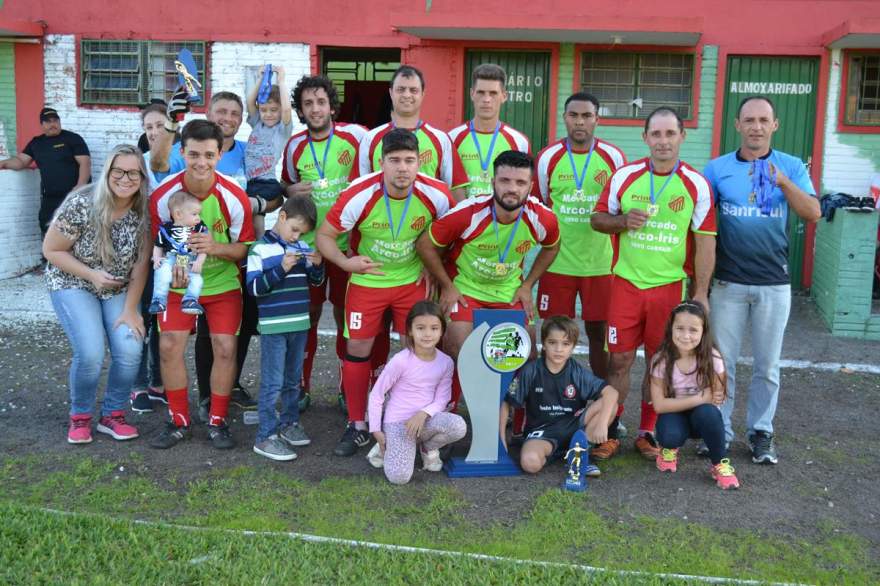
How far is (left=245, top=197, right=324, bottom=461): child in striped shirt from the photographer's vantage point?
537 centimetres

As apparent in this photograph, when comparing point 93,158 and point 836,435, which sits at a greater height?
point 93,158

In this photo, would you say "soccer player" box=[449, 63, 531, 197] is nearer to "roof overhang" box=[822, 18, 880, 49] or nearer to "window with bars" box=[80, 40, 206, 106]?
"roof overhang" box=[822, 18, 880, 49]

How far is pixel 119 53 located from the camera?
39.4 ft

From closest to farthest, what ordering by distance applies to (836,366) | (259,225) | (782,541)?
1. (782,541)
2. (259,225)
3. (836,366)

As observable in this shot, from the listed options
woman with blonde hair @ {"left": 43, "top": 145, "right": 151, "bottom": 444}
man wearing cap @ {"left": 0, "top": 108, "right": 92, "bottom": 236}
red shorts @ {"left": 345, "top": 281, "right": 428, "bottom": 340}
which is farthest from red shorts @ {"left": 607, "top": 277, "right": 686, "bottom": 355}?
man wearing cap @ {"left": 0, "top": 108, "right": 92, "bottom": 236}

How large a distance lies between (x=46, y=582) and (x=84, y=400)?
2.08 metres

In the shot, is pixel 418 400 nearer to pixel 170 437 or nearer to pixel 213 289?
pixel 213 289

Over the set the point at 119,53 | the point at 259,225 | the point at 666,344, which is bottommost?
the point at 666,344

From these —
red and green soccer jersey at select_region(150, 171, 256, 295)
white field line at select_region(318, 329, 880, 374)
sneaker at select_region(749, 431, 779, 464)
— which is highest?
red and green soccer jersey at select_region(150, 171, 256, 295)

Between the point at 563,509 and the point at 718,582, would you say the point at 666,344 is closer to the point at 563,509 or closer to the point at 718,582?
the point at 563,509

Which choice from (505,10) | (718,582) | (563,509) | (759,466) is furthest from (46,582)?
(505,10)

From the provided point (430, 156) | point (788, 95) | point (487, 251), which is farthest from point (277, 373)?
point (788, 95)

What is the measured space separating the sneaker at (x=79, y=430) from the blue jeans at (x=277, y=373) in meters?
1.07

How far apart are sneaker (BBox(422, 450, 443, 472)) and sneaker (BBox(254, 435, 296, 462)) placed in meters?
0.81
